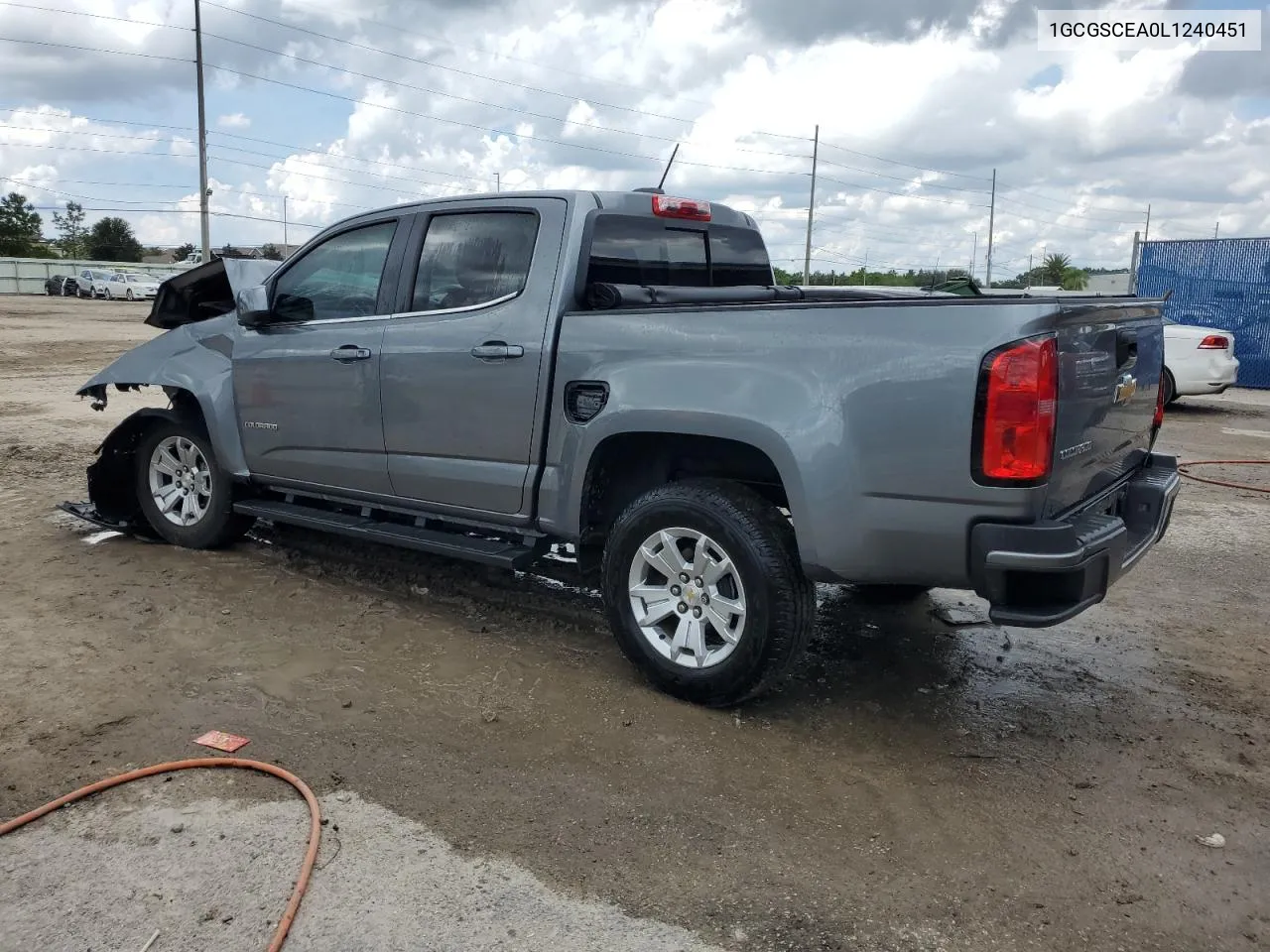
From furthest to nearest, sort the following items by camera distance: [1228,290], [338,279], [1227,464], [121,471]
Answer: [1228,290] < [1227,464] < [121,471] < [338,279]

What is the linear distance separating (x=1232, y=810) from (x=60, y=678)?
4374 mm

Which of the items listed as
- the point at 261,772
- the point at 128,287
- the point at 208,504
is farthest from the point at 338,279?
the point at 128,287

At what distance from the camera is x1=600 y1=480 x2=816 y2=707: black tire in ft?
12.2

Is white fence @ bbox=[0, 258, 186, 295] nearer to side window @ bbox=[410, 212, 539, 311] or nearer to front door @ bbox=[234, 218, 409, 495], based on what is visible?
front door @ bbox=[234, 218, 409, 495]

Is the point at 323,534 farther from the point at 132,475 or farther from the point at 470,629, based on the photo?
the point at 470,629

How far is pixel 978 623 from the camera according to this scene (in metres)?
5.18

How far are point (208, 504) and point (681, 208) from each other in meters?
3.22

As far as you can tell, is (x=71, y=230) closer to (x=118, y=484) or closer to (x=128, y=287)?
(x=128, y=287)

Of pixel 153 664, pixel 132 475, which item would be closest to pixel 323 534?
pixel 132 475

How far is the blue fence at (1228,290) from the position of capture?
17.2 meters

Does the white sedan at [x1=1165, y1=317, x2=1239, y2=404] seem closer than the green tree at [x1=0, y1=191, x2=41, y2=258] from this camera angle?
Yes

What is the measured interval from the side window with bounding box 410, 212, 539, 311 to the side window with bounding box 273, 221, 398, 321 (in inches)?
12.3

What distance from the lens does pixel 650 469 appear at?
4.35 m

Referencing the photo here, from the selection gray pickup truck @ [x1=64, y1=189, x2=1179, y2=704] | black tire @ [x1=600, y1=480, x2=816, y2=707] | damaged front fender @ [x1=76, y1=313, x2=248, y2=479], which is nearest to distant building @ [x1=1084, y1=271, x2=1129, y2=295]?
gray pickup truck @ [x1=64, y1=189, x2=1179, y2=704]
